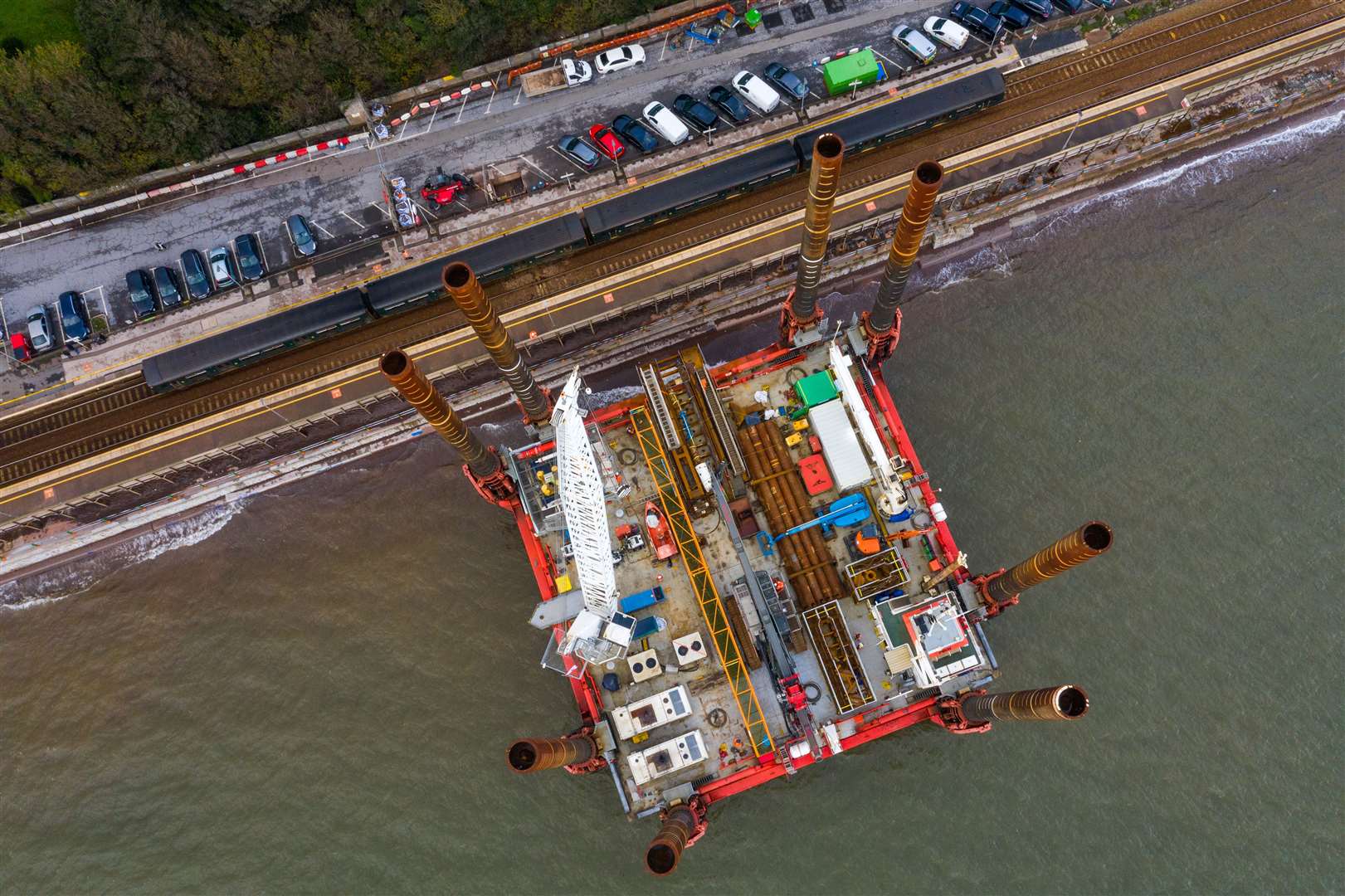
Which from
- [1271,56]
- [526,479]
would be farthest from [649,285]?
[1271,56]

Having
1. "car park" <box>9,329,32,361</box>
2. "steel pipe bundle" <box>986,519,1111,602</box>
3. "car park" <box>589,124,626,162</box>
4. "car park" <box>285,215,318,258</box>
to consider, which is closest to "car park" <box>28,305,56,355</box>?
"car park" <box>9,329,32,361</box>

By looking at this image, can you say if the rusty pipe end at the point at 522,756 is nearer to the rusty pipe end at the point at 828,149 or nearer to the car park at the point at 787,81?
the rusty pipe end at the point at 828,149

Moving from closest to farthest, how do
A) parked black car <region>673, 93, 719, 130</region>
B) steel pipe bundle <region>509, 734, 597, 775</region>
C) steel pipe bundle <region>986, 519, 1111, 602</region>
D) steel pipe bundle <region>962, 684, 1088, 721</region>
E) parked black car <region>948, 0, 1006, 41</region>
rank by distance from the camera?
steel pipe bundle <region>962, 684, 1088, 721</region> → steel pipe bundle <region>986, 519, 1111, 602</region> → steel pipe bundle <region>509, 734, 597, 775</region> → parked black car <region>673, 93, 719, 130</region> → parked black car <region>948, 0, 1006, 41</region>

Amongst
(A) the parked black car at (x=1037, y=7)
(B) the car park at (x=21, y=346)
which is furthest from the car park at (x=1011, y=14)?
(B) the car park at (x=21, y=346)

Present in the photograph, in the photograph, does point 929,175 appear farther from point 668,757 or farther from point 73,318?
point 73,318

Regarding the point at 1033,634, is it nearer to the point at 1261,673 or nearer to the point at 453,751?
Result: the point at 1261,673

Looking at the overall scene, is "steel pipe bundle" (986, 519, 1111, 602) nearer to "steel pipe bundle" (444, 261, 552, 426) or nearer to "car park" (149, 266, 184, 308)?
"steel pipe bundle" (444, 261, 552, 426)

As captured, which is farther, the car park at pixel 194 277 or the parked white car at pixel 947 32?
the parked white car at pixel 947 32
